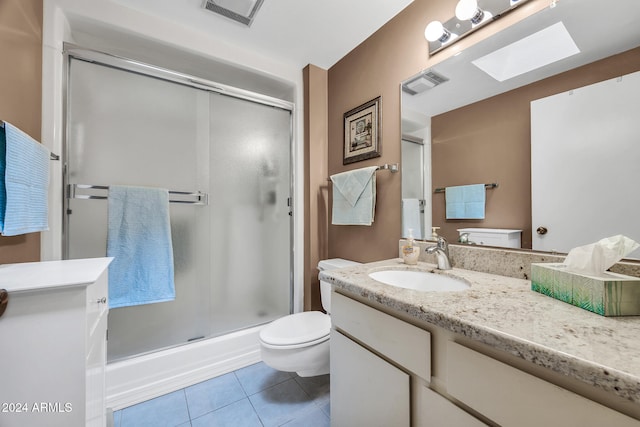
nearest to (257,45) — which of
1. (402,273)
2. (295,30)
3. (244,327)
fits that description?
(295,30)

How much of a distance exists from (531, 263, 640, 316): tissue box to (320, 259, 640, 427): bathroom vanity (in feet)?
0.08

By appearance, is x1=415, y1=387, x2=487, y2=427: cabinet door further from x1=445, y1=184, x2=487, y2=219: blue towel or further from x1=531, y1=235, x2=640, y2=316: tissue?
x1=445, y1=184, x2=487, y2=219: blue towel

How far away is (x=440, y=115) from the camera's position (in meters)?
1.29

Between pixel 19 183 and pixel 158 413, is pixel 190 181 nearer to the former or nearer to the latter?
pixel 19 183

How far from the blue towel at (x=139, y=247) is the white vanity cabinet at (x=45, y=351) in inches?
26.4

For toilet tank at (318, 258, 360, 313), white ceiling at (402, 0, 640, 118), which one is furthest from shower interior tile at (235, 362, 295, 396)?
white ceiling at (402, 0, 640, 118)

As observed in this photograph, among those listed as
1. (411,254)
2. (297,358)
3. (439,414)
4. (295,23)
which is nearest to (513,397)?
(439,414)

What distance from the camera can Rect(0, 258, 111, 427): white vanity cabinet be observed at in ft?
2.16

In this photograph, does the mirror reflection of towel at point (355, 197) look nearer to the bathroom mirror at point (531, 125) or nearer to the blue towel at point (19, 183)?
the bathroom mirror at point (531, 125)

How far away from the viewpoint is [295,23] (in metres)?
1.60

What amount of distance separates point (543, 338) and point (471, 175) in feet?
2.80

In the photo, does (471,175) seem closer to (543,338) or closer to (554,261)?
(554,261)

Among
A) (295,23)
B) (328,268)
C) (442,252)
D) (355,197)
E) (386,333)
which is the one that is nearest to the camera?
(386,333)

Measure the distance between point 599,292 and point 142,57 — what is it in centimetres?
264
